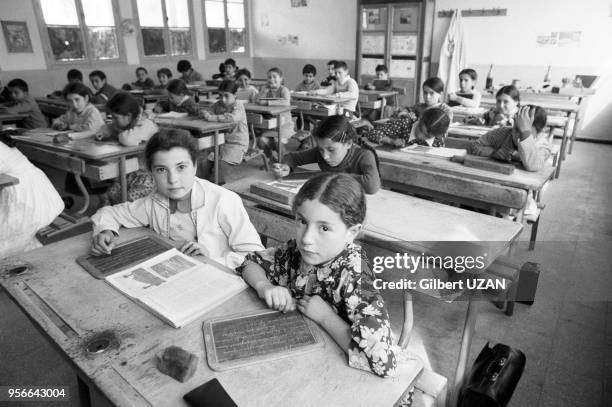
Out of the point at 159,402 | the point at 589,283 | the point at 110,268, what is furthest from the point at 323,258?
the point at 589,283

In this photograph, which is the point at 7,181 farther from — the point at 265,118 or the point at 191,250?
the point at 265,118

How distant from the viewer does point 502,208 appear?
2.51 meters

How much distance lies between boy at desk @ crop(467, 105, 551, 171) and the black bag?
4.33ft

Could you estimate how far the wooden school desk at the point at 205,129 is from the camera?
160 inches

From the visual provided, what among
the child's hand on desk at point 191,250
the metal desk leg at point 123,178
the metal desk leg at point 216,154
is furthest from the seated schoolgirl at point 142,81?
the child's hand on desk at point 191,250

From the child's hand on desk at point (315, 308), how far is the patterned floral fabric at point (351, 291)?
0.04 m

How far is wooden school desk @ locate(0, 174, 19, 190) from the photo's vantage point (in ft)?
7.28

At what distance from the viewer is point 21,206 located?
7.75 feet

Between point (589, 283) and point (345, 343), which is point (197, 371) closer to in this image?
point (345, 343)

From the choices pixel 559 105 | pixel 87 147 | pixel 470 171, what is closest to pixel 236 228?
pixel 470 171

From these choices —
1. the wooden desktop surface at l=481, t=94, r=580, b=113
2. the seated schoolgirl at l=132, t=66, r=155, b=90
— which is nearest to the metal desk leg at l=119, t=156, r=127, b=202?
the wooden desktop surface at l=481, t=94, r=580, b=113

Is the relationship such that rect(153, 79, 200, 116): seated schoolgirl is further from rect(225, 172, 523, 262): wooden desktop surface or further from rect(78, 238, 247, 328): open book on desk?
rect(78, 238, 247, 328): open book on desk

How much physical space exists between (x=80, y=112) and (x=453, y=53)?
6194 millimetres

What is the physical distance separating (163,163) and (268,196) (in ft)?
2.08
